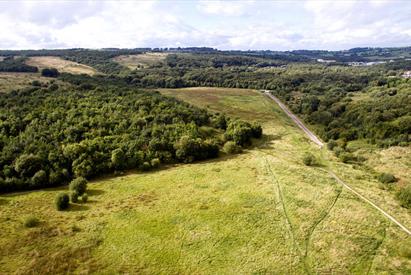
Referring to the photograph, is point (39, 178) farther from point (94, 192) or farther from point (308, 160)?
point (308, 160)

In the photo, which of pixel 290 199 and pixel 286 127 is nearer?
pixel 290 199

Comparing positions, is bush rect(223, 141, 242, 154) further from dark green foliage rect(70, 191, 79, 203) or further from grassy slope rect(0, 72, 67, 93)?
grassy slope rect(0, 72, 67, 93)

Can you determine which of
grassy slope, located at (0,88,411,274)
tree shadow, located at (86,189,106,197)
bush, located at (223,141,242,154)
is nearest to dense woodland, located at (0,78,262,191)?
bush, located at (223,141,242,154)

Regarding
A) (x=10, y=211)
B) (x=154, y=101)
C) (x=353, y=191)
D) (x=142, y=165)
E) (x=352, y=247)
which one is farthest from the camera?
(x=154, y=101)

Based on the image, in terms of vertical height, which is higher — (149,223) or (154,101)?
(154,101)

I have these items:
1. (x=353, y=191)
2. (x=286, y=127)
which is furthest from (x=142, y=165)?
(x=286, y=127)

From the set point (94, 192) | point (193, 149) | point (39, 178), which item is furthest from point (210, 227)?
point (39, 178)

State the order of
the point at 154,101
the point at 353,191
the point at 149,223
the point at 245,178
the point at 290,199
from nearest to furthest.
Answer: the point at 149,223, the point at 290,199, the point at 353,191, the point at 245,178, the point at 154,101

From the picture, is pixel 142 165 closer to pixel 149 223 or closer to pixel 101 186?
pixel 101 186
